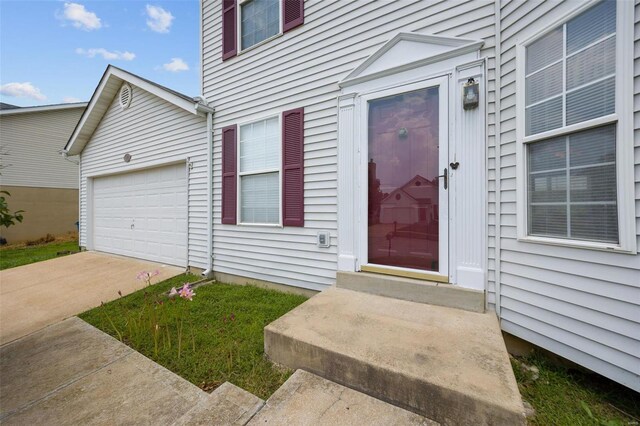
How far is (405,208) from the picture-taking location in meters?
2.89

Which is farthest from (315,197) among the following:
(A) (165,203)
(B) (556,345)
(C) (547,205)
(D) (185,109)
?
(A) (165,203)

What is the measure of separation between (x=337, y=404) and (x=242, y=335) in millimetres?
1384

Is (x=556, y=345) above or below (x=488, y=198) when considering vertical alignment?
below

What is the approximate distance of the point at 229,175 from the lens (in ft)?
14.5

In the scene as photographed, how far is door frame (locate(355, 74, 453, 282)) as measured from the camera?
264 centimetres

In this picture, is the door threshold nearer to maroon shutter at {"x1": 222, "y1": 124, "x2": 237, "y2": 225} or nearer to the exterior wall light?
the exterior wall light

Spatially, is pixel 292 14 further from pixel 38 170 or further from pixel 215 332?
pixel 38 170

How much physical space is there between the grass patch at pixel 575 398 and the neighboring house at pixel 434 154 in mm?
200

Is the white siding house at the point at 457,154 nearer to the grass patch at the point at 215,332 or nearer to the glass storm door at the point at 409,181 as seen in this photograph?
the glass storm door at the point at 409,181

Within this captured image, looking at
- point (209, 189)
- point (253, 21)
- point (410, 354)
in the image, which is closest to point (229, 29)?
point (253, 21)

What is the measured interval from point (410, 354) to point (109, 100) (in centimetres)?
844

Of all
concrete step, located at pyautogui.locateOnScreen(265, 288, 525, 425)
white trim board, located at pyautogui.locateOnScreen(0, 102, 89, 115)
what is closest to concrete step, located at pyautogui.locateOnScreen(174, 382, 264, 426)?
concrete step, located at pyautogui.locateOnScreen(265, 288, 525, 425)

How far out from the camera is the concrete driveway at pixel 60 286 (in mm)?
3326

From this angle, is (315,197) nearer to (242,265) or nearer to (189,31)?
(242,265)
